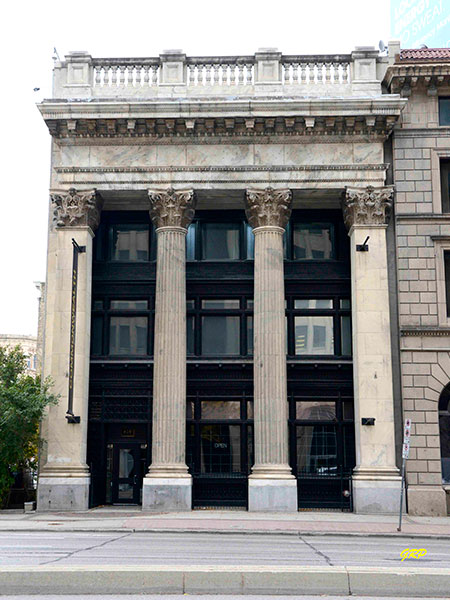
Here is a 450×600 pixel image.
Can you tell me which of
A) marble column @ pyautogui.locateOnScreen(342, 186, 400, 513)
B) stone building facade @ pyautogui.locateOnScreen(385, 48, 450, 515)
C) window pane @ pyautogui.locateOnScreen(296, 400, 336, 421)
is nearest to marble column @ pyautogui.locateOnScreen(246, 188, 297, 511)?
window pane @ pyautogui.locateOnScreen(296, 400, 336, 421)

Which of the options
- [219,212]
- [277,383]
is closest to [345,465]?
[277,383]

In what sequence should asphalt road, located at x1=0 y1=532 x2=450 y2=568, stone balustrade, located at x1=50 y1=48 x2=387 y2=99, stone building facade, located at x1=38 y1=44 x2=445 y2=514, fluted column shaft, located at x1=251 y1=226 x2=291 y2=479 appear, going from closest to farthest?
asphalt road, located at x1=0 y1=532 x2=450 y2=568 → fluted column shaft, located at x1=251 y1=226 x2=291 y2=479 → stone building facade, located at x1=38 y1=44 x2=445 y2=514 → stone balustrade, located at x1=50 y1=48 x2=387 y2=99

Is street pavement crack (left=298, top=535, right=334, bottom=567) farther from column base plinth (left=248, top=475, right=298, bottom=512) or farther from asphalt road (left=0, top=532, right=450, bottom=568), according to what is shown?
column base plinth (left=248, top=475, right=298, bottom=512)

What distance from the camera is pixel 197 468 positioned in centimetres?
3275

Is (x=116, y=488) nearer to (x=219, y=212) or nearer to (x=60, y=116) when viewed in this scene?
(x=219, y=212)

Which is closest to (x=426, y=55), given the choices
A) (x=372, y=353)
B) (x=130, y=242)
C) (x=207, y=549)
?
(x=372, y=353)

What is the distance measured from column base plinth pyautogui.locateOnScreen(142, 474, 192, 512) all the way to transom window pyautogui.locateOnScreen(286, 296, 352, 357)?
7314 mm

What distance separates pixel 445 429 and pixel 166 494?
11.3 meters

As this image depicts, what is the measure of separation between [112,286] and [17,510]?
1001 cm

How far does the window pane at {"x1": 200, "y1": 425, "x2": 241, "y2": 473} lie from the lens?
108 feet

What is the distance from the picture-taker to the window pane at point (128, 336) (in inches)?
1353

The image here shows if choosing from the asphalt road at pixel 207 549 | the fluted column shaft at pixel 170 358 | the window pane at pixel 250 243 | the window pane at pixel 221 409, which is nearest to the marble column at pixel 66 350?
the fluted column shaft at pixel 170 358

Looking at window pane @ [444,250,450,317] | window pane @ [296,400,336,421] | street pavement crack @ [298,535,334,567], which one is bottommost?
street pavement crack @ [298,535,334,567]

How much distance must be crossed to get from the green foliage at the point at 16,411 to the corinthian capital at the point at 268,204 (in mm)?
10730
